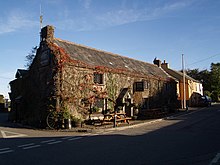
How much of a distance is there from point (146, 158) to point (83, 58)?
1555 centimetres

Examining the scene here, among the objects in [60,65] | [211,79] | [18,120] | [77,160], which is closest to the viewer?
[77,160]

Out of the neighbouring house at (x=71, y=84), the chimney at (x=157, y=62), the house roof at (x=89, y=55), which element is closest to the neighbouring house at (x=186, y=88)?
the chimney at (x=157, y=62)

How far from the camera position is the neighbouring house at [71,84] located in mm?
18844

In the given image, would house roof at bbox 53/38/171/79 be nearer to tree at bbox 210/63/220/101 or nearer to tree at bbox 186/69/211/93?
tree at bbox 210/63/220/101

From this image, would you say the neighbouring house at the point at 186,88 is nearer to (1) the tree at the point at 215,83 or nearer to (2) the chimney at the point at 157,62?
(2) the chimney at the point at 157,62

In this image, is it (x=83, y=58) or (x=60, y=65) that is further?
(x=83, y=58)

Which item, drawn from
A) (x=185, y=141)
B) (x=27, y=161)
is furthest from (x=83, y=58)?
(x=27, y=161)

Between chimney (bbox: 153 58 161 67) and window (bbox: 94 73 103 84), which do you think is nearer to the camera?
window (bbox: 94 73 103 84)

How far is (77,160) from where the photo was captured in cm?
762

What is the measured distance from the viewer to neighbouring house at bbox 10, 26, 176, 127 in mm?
18844

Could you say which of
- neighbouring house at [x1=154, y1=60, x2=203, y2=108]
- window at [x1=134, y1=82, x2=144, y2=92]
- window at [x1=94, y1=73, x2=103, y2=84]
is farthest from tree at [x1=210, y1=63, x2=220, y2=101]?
window at [x1=94, y1=73, x2=103, y2=84]

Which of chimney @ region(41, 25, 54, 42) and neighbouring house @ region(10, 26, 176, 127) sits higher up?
chimney @ region(41, 25, 54, 42)

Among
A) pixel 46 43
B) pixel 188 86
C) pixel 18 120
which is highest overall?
pixel 46 43

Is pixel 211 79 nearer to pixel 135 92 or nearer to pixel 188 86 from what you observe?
pixel 188 86
